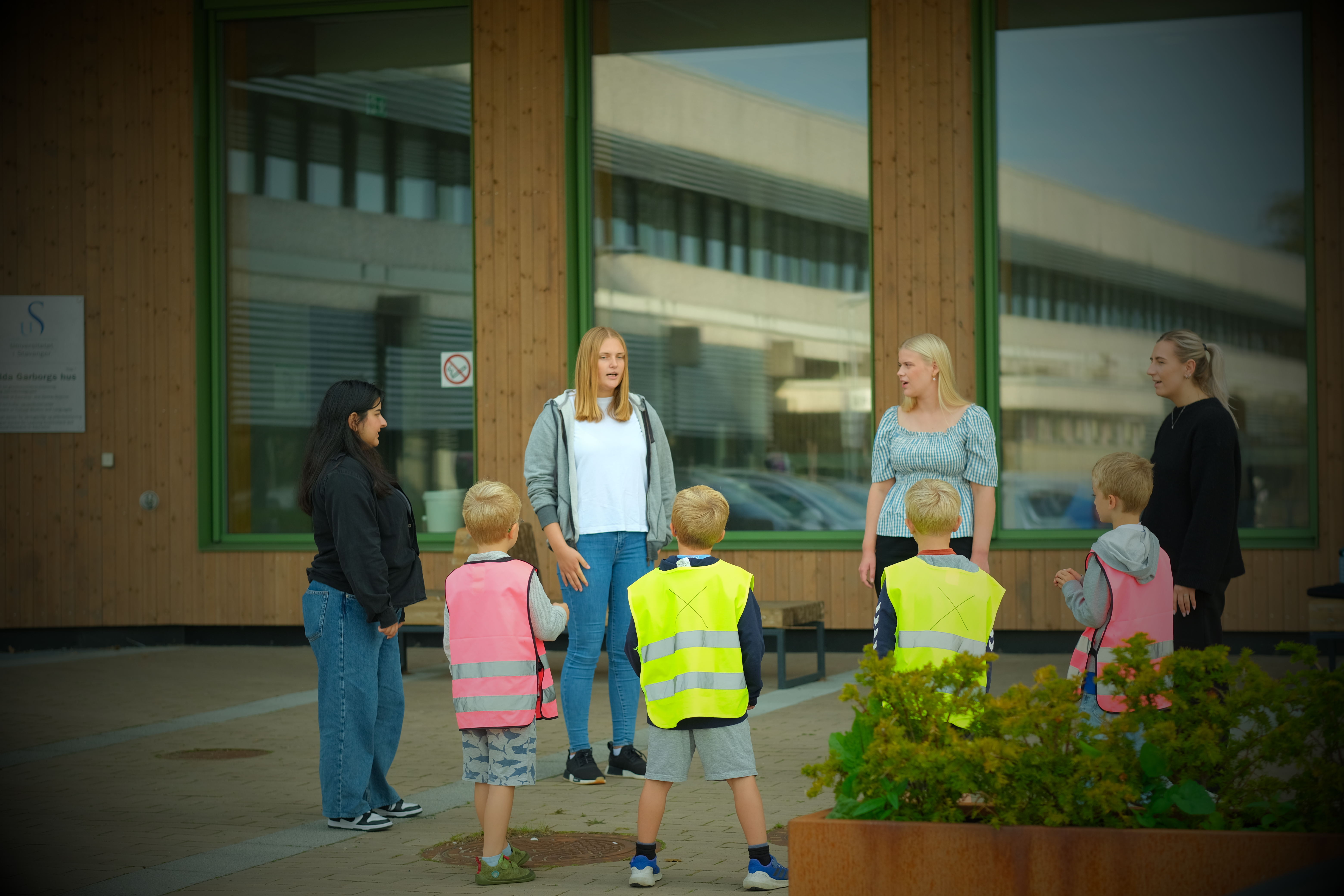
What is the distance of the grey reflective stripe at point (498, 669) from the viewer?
16.8 feet

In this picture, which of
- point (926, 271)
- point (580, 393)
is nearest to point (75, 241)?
point (926, 271)

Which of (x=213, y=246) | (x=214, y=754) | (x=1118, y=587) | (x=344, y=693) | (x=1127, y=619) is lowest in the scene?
(x=214, y=754)

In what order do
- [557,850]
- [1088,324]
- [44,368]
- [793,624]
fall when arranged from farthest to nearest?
1. [44,368]
2. [1088,324]
3. [793,624]
4. [557,850]

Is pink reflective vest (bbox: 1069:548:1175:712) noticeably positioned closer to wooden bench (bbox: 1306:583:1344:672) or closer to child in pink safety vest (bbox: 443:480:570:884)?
child in pink safety vest (bbox: 443:480:570:884)

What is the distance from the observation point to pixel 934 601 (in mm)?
5148

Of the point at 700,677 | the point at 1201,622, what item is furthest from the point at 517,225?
the point at 700,677

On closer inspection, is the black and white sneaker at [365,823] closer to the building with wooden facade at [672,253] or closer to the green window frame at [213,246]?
→ the building with wooden facade at [672,253]

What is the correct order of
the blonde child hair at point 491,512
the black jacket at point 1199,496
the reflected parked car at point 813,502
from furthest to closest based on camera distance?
the reflected parked car at point 813,502
the black jacket at point 1199,496
the blonde child hair at point 491,512

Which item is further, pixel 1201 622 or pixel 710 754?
pixel 1201 622

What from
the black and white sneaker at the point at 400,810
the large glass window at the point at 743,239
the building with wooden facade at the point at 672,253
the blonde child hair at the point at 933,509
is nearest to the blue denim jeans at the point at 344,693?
the black and white sneaker at the point at 400,810

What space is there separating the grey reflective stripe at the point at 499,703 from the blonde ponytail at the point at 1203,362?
112 inches

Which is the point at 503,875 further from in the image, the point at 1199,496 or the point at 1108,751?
the point at 1199,496

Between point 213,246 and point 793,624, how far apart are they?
6.81m

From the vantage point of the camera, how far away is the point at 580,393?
22.7ft
